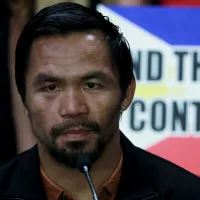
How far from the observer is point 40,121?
252 centimetres

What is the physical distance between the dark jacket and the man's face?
8.1 inches

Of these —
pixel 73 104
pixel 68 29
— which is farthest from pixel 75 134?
pixel 68 29

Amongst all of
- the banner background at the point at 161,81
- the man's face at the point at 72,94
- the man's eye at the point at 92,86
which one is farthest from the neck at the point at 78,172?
the banner background at the point at 161,81

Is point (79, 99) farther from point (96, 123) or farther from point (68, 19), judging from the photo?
point (68, 19)

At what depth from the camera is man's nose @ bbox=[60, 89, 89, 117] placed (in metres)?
2.43

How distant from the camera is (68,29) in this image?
254 centimetres

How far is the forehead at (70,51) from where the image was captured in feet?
8.28

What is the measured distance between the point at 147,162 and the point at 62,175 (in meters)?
0.36

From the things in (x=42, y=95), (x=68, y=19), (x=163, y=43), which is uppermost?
(x=68, y=19)

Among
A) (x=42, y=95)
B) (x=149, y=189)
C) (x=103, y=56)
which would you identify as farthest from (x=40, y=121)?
(x=149, y=189)

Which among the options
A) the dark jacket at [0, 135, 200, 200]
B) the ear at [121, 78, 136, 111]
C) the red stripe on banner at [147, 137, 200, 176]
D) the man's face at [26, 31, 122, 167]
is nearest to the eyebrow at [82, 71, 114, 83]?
the man's face at [26, 31, 122, 167]

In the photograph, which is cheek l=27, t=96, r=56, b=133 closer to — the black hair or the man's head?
the man's head

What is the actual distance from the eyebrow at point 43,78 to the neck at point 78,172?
22cm

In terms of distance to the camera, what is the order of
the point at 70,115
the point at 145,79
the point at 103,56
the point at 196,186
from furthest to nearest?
the point at 145,79 < the point at 196,186 < the point at 103,56 < the point at 70,115
